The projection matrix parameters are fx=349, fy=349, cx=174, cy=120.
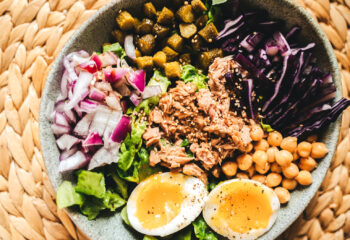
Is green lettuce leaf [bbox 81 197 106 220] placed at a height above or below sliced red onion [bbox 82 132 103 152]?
below

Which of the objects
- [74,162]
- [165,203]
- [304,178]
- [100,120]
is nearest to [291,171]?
[304,178]

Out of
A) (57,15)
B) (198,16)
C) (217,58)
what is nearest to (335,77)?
(217,58)

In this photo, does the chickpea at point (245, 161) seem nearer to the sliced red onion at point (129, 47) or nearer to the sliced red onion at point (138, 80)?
the sliced red onion at point (138, 80)

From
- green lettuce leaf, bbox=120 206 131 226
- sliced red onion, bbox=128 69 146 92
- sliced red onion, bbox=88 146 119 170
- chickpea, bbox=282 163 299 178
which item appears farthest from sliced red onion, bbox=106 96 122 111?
chickpea, bbox=282 163 299 178

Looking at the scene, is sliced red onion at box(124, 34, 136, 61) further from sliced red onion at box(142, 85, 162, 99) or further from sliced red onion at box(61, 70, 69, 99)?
sliced red onion at box(61, 70, 69, 99)

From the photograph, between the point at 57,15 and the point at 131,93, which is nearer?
the point at 131,93

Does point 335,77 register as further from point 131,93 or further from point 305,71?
point 131,93

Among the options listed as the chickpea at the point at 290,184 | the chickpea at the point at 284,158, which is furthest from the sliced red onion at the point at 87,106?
the chickpea at the point at 290,184

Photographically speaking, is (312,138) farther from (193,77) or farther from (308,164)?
(193,77)
